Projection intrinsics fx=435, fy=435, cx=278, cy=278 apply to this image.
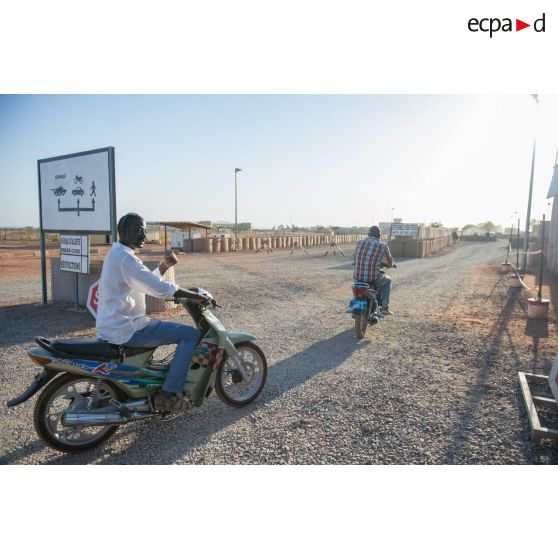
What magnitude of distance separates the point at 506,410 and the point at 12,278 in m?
15.8

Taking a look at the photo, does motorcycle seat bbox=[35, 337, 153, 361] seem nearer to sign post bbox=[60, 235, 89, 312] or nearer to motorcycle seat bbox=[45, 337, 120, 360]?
motorcycle seat bbox=[45, 337, 120, 360]

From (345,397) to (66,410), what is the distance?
2691 millimetres

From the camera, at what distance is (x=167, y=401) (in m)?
3.70

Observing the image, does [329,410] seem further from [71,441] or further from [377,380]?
[71,441]

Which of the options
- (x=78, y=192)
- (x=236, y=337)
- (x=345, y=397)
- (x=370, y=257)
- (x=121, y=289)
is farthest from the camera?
(x=78, y=192)

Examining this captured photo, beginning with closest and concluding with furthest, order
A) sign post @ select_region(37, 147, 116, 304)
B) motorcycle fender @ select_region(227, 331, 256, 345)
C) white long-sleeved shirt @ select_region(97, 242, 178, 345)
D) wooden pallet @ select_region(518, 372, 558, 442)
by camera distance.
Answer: white long-sleeved shirt @ select_region(97, 242, 178, 345) → wooden pallet @ select_region(518, 372, 558, 442) → motorcycle fender @ select_region(227, 331, 256, 345) → sign post @ select_region(37, 147, 116, 304)

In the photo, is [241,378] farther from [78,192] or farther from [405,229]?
[405,229]

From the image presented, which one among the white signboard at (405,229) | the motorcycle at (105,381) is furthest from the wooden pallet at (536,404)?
the white signboard at (405,229)

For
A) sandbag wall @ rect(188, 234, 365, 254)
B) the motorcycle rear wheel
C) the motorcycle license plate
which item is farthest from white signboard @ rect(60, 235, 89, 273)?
sandbag wall @ rect(188, 234, 365, 254)

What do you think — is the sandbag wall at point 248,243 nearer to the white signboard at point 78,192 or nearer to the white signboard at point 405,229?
the white signboard at point 405,229

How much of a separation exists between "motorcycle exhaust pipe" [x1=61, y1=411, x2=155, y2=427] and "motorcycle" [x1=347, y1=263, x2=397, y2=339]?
14.0 ft

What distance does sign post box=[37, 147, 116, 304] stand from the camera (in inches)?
339

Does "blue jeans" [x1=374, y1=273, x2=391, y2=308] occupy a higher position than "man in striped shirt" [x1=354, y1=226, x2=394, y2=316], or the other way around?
"man in striped shirt" [x1=354, y1=226, x2=394, y2=316]

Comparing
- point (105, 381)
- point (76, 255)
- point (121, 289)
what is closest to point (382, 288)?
point (121, 289)
